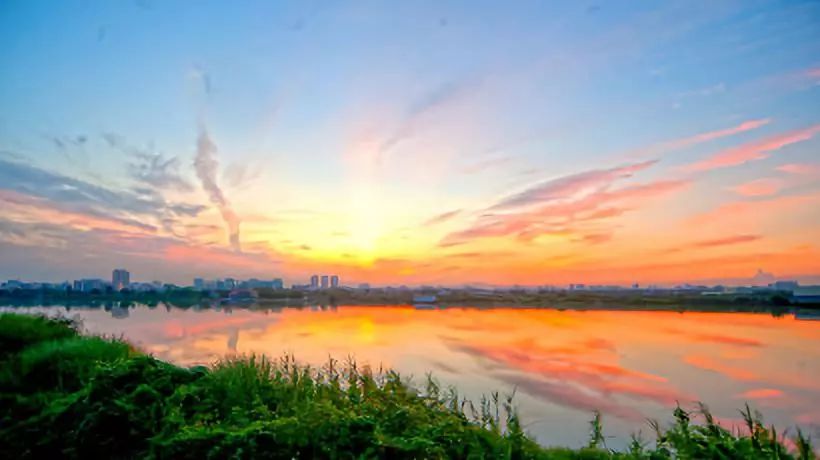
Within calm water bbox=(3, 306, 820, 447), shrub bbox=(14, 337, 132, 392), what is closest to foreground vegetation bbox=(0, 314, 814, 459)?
shrub bbox=(14, 337, 132, 392)

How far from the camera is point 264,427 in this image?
13.2 feet

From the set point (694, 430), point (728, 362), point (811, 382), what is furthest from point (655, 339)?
point (694, 430)

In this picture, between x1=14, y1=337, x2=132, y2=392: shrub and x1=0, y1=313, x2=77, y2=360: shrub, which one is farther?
x1=0, y1=313, x2=77, y2=360: shrub

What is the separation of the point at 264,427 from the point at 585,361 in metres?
17.3

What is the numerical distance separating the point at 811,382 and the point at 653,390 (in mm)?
5758

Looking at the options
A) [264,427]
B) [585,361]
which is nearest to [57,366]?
[264,427]

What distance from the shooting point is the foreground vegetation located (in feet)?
12.5

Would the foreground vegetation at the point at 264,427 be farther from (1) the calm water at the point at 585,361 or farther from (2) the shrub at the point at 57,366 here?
(1) the calm water at the point at 585,361

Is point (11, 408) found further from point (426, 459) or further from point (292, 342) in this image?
point (292, 342)

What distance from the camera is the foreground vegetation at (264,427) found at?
150 inches

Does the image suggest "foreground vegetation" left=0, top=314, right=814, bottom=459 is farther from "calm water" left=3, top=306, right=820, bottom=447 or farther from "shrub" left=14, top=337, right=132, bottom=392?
"calm water" left=3, top=306, right=820, bottom=447

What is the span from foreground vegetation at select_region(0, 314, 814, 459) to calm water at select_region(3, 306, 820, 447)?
4148mm

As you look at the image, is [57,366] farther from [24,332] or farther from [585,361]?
[585,361]

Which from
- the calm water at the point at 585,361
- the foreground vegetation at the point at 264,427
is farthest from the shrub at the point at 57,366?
the calm water at the point at 585,361
